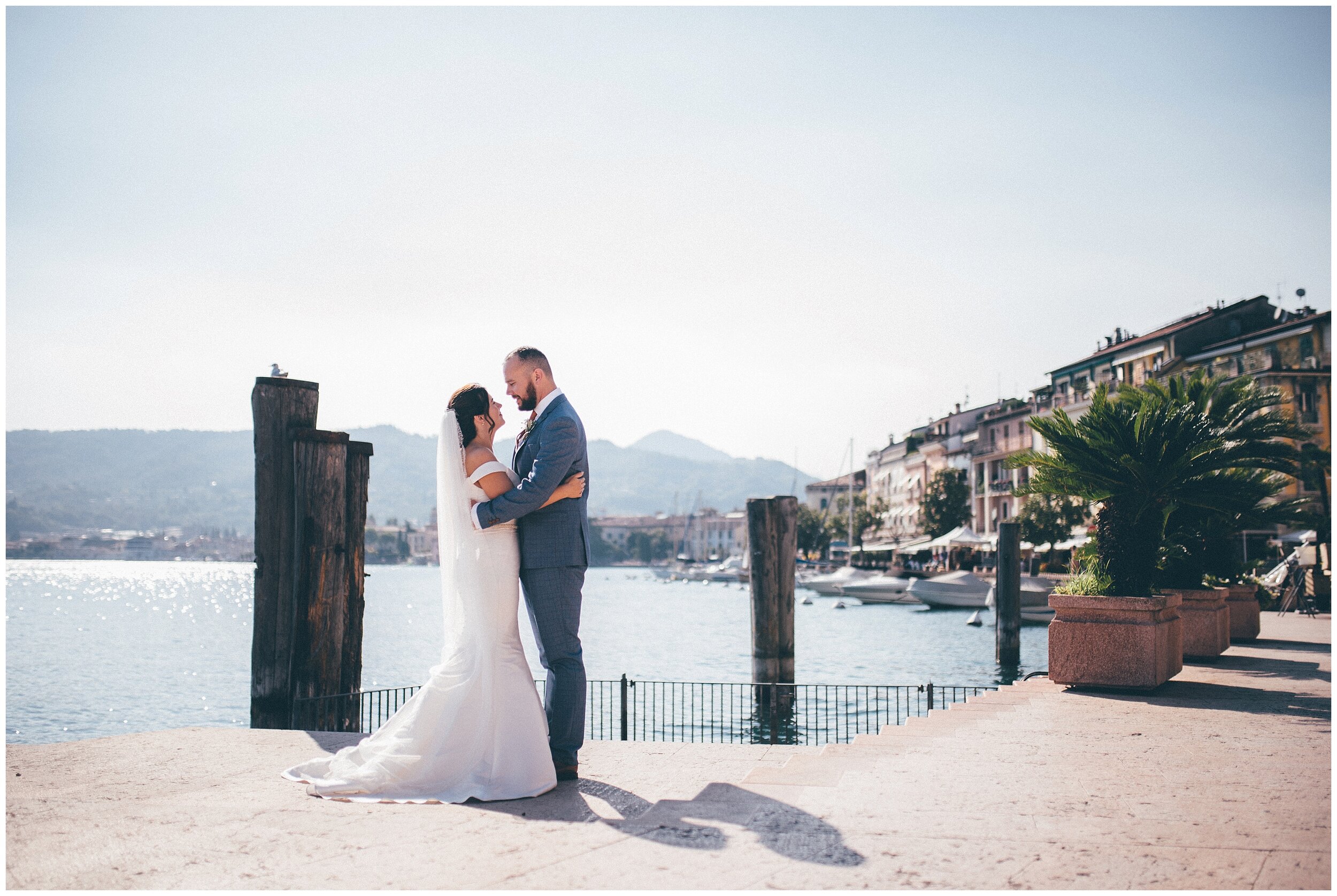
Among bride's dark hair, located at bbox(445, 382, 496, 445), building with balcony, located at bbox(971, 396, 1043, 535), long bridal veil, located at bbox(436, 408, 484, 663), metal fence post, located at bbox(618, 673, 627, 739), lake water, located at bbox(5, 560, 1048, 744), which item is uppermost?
building with balcony, located at bbox(971, 396, 1043, 535)

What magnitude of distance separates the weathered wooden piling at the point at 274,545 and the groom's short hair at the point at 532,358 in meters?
2.73

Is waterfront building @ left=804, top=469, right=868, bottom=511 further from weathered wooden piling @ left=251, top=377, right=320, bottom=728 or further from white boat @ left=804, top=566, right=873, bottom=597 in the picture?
weathered wooden piling @ left=251, top=377, right=320, bottom=728

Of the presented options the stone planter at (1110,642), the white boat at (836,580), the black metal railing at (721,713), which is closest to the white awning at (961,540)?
the white boat at (836,580)

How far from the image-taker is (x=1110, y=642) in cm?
863

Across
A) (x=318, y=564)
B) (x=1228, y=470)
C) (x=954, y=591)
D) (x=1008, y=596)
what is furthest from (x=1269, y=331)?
(x=318, y=564)

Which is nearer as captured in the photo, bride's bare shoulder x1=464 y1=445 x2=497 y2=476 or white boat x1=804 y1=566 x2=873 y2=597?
bride's bare shoulder x1=464 y1=445 x2=497 y2=476

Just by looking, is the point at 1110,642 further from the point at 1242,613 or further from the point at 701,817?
the point at 1242,613

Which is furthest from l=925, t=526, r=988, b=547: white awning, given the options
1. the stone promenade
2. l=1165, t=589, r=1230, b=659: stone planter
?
the stone promenade

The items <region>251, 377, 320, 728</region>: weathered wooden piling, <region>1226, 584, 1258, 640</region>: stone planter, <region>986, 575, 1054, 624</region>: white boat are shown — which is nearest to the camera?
<region>251, 377, 320, 728</region>: weathered wooden piling

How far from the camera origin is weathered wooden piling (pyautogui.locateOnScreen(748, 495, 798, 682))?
47.4ft

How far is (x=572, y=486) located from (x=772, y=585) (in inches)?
366

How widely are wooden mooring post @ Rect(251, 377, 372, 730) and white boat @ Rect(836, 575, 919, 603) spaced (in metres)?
51.4

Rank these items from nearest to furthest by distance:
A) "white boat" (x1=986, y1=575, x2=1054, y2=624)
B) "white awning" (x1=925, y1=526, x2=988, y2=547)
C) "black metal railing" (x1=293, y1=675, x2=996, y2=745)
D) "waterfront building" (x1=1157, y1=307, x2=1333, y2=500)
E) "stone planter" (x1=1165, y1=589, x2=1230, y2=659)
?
"black metal railing" (x1=293, y1=675, x2=996, y2=745) < "stone planter" (x1=1165, y1=589, x2=1230, y2=659) < "white boat" (x1=986, y1=575, x2=1054, y2=624) < "waterfront building" (x1=1157, y1=307, x2=1333, y2=500) < "white awning" (x1=925, y1=526, x2=988, y2=547)

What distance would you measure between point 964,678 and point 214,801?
67.3ft
